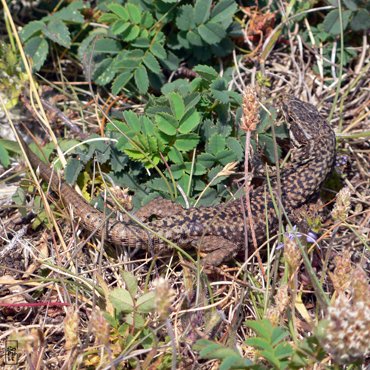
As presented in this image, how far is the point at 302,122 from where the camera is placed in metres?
5.16

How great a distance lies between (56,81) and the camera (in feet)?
19.2

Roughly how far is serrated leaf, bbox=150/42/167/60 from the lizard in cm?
110

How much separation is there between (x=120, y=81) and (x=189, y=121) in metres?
0.80

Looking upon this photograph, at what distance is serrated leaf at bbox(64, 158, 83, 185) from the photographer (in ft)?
16.1

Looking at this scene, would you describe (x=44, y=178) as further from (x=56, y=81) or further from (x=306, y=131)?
(x=306, y=131)

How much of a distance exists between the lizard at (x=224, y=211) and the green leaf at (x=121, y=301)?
0.58m

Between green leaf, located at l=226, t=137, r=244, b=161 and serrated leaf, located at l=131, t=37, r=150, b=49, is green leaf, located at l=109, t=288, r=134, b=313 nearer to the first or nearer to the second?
green leaf, located at l=226, t=137, r=244, b=161

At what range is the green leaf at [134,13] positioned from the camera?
5238mm

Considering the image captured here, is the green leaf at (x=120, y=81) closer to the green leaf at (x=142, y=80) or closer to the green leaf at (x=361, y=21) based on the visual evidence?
the green leaf at (x=142, y=80)

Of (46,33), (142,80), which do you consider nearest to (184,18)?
(142,80)

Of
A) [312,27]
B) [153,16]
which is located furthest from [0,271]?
[312,27]

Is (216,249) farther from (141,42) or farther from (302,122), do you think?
(141,42)

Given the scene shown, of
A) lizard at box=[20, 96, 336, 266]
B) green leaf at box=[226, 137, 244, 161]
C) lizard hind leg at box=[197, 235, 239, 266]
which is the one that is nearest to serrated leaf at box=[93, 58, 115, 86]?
lizard at box=[20, 96, 336, 266]

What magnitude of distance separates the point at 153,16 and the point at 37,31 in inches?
38.8
